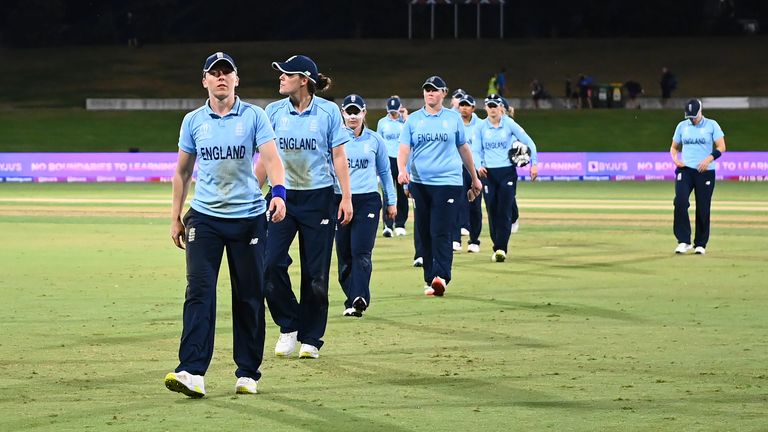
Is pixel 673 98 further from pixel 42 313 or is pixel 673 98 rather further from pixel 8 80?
pixel 42 313

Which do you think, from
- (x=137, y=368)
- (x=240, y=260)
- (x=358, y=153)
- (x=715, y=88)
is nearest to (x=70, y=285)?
(x=358, y=153)

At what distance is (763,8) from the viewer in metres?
82.5

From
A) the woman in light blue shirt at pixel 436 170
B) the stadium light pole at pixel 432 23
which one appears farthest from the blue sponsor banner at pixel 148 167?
the stadium light pole at pixel 432 23

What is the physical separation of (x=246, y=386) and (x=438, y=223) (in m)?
6.27

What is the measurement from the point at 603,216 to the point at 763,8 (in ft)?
194

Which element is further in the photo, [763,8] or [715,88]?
[763,8]

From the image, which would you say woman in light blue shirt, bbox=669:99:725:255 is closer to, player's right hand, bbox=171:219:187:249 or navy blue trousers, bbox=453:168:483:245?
navy blue trousers, bbox=453:168:483:245

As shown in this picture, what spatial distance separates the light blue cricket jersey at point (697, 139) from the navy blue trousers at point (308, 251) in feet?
32.3

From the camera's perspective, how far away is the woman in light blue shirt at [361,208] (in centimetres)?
1285

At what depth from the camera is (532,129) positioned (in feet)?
182

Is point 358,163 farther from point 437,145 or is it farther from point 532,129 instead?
point 532,129

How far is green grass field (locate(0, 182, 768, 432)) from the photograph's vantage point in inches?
322

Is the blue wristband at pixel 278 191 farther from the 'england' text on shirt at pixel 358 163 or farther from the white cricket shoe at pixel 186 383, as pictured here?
the 'england' text on shirt at pixel 358 163

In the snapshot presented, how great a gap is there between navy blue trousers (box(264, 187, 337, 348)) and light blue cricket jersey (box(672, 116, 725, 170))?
9856mm
